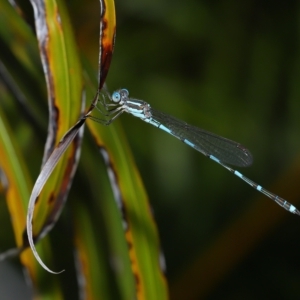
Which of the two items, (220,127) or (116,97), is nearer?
(116,97)

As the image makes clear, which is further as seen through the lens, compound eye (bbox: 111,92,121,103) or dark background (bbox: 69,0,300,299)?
dark background (bbox: 69,0,300,299)

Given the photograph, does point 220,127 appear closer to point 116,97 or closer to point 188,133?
point 188,133

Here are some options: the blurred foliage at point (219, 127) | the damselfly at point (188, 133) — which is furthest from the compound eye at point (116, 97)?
the blurred foliage at point (219, 127)

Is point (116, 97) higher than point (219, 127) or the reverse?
higher

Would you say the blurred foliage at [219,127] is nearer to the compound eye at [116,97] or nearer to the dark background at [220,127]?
the dark background at [220,127]

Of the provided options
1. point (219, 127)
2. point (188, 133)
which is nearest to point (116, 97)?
point (188, 133)

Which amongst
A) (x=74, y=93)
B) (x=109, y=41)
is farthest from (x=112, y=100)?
(x=109, y=41)

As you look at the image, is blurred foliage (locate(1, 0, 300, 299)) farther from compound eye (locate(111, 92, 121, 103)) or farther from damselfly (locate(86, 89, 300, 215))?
compound eye (locate(111, 92, 121, 103))

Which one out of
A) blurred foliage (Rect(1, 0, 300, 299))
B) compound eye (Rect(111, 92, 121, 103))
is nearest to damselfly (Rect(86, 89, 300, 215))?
compound eye (Rect(111, 92, 121, 103))

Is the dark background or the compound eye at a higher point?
the compound eye
